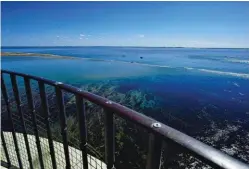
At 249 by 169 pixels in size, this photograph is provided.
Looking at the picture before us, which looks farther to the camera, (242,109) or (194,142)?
(242,109)

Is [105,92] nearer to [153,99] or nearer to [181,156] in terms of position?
[153,99]

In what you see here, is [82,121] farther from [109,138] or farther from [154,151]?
[154,151]

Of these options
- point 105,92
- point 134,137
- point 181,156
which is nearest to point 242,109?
point 181,156

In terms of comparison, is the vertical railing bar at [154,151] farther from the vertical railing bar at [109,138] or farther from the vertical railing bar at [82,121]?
the vertical railing bar at [82,121]

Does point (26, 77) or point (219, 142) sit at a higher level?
point (26, 77)

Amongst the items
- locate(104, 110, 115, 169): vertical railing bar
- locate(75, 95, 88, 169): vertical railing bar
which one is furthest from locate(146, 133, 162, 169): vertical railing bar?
A: locate(75, 95, 88, 169): vertical railing bar

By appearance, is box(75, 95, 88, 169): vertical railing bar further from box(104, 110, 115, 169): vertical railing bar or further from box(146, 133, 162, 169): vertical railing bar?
box(146, 133, 162, 169): vertical railing bar

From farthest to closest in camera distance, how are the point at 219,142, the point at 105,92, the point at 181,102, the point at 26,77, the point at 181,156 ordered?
the point at 105,92, the point at 181,102, the point at 219,142, the point at 181,156, the point at 26,77

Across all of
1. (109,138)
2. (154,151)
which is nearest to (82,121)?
(109,138)
